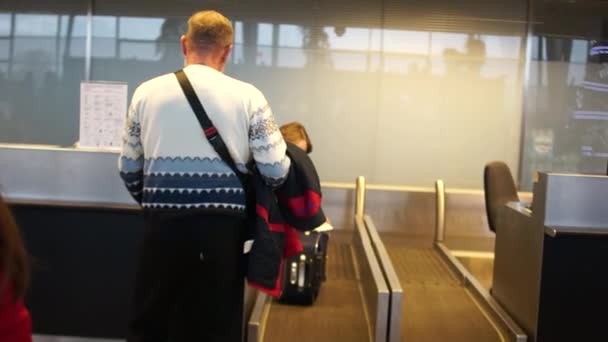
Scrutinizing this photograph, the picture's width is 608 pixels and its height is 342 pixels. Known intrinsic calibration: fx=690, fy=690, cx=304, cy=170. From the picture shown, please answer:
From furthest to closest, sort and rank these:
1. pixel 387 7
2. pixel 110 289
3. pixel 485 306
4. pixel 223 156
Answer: pixel 387 7 < pixel 485 306 < pixel 110 289 < pixel 223 156

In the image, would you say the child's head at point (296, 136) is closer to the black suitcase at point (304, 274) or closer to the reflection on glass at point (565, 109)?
the black suitcase at point (304, 274)

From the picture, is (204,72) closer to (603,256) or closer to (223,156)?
(223,156)

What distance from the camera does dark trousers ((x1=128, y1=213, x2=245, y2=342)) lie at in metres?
2.35

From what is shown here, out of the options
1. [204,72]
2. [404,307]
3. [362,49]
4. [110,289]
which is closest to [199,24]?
[204,72]

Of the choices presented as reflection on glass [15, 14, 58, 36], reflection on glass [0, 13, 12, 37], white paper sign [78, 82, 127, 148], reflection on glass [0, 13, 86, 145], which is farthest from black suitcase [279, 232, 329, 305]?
reflection on glass [0, 13, 12, 37]

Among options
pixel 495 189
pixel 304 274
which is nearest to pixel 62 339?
pixel 304 274

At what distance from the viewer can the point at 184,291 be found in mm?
2412

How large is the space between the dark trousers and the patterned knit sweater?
73mm

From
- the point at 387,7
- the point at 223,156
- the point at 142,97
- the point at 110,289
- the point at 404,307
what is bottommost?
the point at 404,307

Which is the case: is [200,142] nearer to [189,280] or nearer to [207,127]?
[207,127]

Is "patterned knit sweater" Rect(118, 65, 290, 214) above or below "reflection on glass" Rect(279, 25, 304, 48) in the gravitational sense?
below

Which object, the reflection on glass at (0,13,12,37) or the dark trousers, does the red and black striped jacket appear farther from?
the reflection on glass at (0,13,12,37)

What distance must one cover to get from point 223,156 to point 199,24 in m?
0.47

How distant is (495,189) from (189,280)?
3.47 metres
